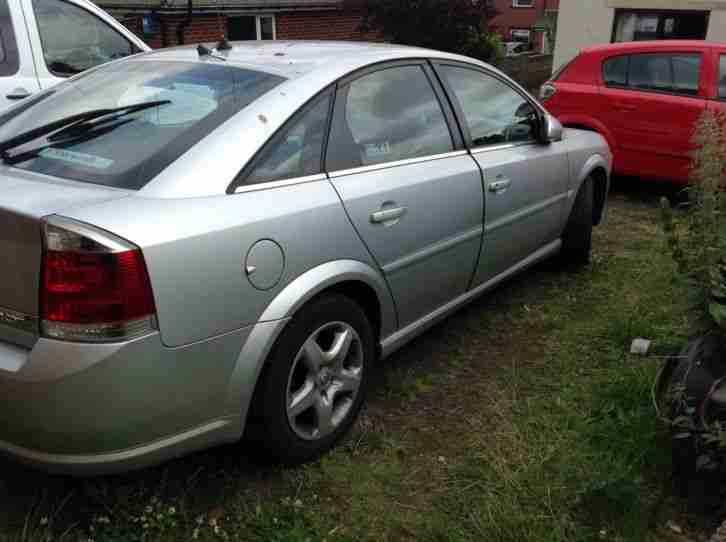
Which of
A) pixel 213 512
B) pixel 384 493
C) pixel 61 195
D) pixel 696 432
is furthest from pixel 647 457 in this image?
pixel 61 195

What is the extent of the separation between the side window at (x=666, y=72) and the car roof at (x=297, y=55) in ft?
13.4

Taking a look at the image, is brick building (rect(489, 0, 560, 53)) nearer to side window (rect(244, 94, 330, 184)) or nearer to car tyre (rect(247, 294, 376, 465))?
side window (rect(244, 94, 330, 184))

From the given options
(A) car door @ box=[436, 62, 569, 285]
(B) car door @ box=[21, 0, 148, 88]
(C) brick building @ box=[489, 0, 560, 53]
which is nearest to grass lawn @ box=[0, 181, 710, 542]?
(A) car door @ box=[436, 62, 569, 285]

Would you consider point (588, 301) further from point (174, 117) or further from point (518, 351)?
point (174, 117)

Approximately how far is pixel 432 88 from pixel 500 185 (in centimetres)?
63

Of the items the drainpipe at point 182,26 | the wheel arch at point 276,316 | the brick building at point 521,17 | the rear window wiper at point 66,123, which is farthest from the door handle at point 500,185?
the brick building at point 521,17

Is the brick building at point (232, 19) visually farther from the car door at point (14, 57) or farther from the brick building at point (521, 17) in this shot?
the brick building at point (521, 17)

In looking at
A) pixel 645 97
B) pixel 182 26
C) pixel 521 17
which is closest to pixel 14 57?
pixel 645 97

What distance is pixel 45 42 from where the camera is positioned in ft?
17.5

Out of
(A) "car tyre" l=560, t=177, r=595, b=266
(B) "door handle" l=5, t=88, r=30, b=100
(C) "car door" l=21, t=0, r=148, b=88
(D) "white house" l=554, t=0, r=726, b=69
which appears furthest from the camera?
(D) "white house" l=554, t=0, r=726, b=69

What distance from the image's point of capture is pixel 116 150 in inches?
100

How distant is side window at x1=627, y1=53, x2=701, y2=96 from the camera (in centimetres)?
675

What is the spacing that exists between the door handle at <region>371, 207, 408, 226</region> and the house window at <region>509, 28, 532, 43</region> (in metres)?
31.0

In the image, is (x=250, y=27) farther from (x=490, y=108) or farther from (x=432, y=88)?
(x=432, y=88)
